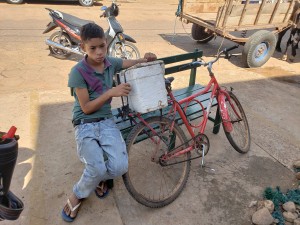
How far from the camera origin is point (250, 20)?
6.01 meters

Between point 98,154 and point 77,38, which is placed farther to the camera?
point 77,38

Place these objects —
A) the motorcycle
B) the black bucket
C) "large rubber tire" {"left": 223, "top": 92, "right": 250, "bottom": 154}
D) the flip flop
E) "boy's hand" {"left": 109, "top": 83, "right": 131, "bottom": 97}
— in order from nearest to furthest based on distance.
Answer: the black bucket → "boy's hand" {"left": 109, "top": 83, "right": 131, "bottom": 97} → the flip flop → "large rubber tire" {"left": 223, "top": 92, "right": 250, "bottom": 154} → the motorcycle

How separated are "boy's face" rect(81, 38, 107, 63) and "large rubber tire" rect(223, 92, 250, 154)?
170 centimetres

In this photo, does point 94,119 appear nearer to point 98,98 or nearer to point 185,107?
point 98,98

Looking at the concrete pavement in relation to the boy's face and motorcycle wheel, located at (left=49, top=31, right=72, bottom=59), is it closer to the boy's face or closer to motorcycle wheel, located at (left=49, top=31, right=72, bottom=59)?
motorcycle wheel, located at (left=49, top=31, right=72, bottom=59)

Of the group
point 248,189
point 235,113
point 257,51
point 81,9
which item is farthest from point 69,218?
point 81,9

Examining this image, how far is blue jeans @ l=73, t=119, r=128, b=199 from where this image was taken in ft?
7.49

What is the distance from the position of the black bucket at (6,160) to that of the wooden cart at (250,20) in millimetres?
4956

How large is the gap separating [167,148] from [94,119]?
2.55ft

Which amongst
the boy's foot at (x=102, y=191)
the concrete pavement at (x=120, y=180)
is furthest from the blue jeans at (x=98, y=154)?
the concrete pavement at (x=120, y=180)

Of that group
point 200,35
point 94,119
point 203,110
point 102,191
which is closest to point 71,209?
point 102,191

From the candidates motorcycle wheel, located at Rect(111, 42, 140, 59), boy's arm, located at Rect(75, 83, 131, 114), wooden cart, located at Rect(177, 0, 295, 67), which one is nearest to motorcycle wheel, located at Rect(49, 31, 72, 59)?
motorcycle wheel, located at Rect(111, 42, 140, 59)

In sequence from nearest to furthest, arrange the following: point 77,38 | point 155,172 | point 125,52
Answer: point 155,172, point 125,52, point 77,38

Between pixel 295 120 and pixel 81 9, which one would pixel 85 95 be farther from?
pixel 81 9
